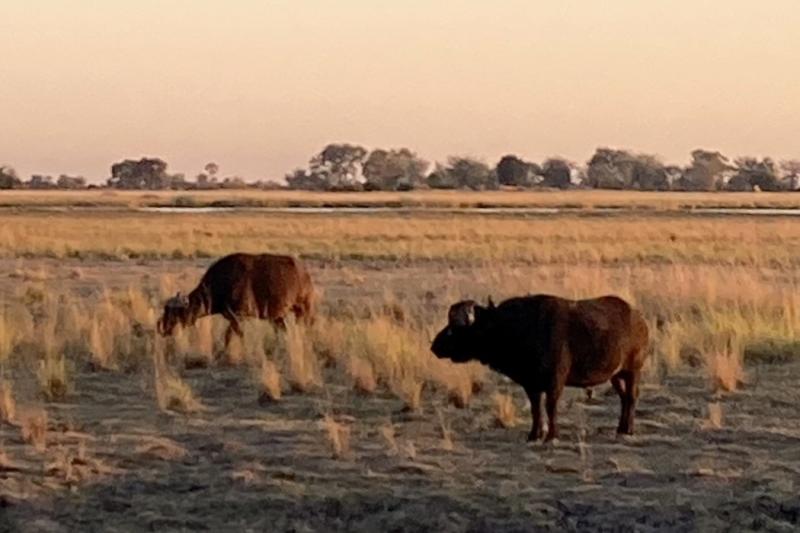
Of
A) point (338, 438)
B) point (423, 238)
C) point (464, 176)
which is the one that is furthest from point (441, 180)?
point (338, 438)

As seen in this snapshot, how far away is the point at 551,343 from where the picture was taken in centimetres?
1002

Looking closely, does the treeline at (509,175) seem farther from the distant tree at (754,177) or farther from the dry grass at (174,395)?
the dry grass at (174,395)

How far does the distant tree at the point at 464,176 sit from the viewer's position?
13175 cm

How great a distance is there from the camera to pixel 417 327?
17.2 m

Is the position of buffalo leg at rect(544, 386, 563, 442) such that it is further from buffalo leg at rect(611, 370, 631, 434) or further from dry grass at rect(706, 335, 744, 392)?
dry grass at rect(706, 335, 744, 392)

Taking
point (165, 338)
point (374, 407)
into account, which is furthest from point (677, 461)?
point (165, 338)

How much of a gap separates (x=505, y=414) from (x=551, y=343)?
1.15m

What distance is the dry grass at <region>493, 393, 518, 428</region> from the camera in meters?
10.9

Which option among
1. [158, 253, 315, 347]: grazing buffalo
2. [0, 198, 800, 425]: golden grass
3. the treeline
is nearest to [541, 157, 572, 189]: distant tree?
the treeline

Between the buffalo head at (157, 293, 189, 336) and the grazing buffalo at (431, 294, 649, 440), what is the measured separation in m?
6.12

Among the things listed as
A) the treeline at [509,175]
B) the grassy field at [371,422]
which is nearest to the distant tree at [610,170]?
the treeline at [509,175]

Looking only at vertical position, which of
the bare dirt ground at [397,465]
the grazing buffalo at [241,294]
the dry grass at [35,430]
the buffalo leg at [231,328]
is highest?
the grazing buffalo at [241,294]

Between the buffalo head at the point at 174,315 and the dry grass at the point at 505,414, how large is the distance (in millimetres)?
5588

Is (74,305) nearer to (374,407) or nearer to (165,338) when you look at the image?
(165,338)
